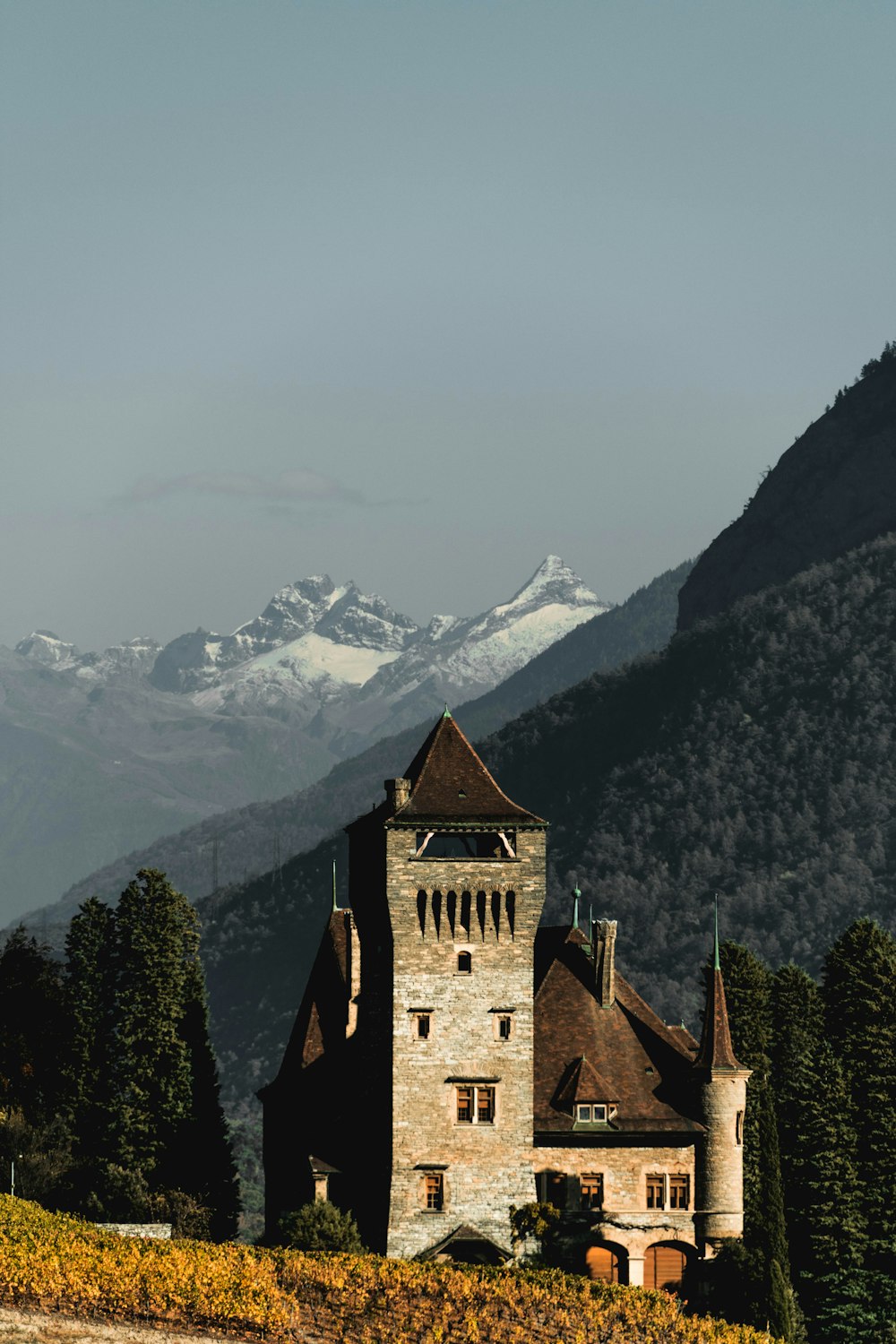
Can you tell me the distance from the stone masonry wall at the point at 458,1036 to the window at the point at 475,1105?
184mm

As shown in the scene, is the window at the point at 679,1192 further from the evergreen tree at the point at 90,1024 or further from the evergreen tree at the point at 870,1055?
the evergreen tree at the point at 90,1024

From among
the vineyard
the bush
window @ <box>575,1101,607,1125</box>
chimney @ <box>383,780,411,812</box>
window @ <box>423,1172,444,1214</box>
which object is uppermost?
chimney @ <box>383,780,411,812</box>

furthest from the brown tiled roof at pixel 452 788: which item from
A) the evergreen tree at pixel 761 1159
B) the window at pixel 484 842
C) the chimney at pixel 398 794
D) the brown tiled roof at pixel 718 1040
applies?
the evergreen tree at pixel 761 1159

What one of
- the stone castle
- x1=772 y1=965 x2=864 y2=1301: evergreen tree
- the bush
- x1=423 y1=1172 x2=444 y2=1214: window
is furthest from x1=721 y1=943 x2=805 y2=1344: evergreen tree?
the bush

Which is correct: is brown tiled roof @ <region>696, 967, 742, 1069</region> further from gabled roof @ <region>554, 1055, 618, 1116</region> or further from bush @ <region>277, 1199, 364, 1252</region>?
bush @ <region>277, 1199, 364, 1252</region>

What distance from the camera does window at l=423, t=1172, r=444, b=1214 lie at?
92875mm

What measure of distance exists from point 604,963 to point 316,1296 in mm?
24698

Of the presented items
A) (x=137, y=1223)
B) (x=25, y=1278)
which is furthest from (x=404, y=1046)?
(x=25, y=1278)

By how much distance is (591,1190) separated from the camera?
310ft

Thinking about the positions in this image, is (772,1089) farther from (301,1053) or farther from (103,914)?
(103,914)

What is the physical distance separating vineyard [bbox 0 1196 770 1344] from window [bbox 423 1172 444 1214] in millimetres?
7239

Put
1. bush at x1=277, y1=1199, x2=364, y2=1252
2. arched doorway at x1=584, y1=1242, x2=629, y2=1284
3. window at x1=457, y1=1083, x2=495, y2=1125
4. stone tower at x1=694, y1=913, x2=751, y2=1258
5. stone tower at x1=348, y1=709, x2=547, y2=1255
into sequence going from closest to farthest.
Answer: bush at x1=277, y1=1199, x2=364, y2=1252 < stone tower at x1=348, y1=709, x2=547, y2=1255 < window at x1=457, y1=1083, x2=495, y2=1125 < arched doorway at x1=584, y1=1242, x2=629, y2=1284 < stone tower at x1=694, y1=913, x2=751, y2=1258

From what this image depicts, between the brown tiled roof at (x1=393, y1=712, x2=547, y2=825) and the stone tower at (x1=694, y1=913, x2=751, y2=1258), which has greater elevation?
the brown tiled roof at (x1=393, y1=712, x2=547, y2=825)

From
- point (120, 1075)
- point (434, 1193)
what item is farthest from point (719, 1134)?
point (120, 1075)
